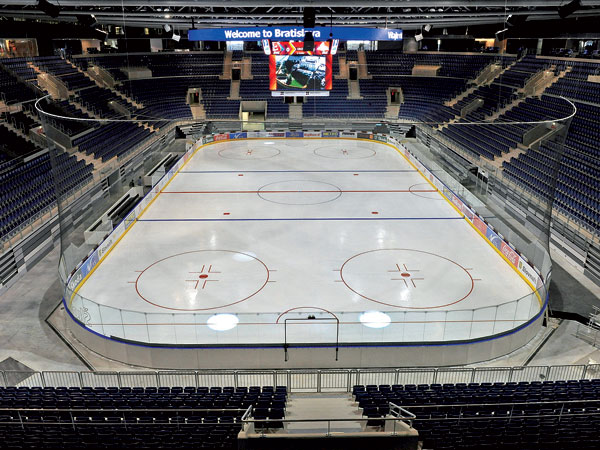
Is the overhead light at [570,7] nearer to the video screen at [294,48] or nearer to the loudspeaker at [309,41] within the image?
the loudspeaker at [309,41]

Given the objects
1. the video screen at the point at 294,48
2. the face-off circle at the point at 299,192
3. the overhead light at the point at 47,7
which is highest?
the overhead light at the point at 47,7

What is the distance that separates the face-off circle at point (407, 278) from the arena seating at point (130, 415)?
4.39 m

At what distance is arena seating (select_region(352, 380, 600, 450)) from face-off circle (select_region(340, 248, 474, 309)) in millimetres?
3439

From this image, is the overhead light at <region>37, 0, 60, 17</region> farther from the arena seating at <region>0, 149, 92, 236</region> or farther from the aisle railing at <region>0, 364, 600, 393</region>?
the aisle railing at <region>0, 364, 600, 393</region>

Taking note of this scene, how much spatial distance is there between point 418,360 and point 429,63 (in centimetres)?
3299

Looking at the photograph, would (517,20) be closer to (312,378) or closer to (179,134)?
(179,134)

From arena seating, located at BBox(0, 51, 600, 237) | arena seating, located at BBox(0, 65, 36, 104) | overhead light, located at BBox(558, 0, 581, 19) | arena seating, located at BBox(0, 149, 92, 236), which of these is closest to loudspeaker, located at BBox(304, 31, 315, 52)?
arena seating, located at BBox(0, 51, 600, 237)

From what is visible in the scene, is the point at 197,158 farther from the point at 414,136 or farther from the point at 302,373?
the point at 302,373

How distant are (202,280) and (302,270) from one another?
2.52 metres

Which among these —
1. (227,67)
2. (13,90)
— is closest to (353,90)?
(227,67)

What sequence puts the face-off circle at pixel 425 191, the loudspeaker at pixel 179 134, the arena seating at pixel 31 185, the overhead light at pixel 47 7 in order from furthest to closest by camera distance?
the loudspeaker at pixel 179 134 → the face-off circle at pixel 425 191 → the overhead light at pixel 47 7 → the arena seating at pixel 31 185

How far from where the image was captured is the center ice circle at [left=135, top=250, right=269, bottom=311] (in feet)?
37.6

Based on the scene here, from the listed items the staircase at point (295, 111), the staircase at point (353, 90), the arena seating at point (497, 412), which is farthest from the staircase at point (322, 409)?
the staircase at point (353, 90)

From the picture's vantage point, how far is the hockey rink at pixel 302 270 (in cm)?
Result: 959
